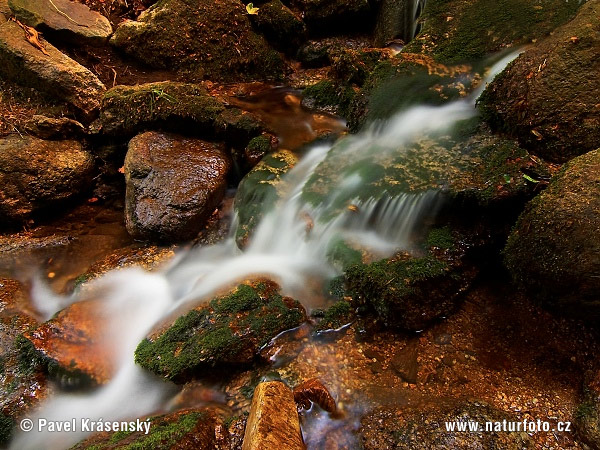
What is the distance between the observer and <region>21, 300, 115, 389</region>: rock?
3234 mm

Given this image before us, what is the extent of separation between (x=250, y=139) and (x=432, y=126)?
2.43m

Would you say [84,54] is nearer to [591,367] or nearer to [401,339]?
[401,339]

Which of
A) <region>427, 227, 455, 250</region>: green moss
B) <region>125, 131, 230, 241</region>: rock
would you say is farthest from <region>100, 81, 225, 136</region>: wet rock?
<region>427, 227, 455, 250</region>: green moss

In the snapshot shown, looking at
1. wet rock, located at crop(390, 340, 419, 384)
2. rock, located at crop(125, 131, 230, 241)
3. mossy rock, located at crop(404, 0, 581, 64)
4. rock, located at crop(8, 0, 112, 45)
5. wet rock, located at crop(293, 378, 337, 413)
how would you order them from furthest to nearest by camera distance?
rock, located at crop(8, 0, 112, 45) < mossy rock, located at crop(404, 0, 581, 64) < rock, located at crop(125, 131, 230, 241) < wet rock, located at crop(390, 340, 419, 384) < wet rock, located at crop(293, 378, 337, 413)

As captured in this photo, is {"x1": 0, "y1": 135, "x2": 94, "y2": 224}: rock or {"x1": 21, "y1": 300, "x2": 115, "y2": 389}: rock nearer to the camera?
{"x1": 21, "y1": 300, "x2": 115, "y2": 389}: rock

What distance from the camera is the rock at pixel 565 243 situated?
8.19 feet

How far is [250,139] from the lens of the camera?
5.38 meters

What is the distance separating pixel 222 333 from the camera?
10.4 ft

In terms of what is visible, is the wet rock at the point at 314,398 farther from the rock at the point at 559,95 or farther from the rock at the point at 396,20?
the rock at the point at 396,20

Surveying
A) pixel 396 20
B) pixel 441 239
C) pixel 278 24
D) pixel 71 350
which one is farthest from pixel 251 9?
pixel 71 350

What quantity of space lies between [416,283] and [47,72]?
554 cm

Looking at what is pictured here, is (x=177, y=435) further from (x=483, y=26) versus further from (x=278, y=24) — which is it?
(x=278, y=24)

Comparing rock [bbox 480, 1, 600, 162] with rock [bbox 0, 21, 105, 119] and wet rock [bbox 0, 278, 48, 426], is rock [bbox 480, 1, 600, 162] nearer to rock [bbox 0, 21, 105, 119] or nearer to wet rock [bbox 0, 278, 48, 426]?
wet rock [bbox 0, 278, 48, 426]

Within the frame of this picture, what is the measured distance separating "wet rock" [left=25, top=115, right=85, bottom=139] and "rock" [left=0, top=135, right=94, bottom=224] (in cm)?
13
